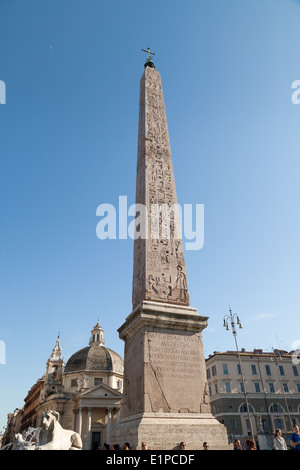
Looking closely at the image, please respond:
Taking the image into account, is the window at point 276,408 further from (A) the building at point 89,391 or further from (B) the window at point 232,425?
(A) the building at point 89,391

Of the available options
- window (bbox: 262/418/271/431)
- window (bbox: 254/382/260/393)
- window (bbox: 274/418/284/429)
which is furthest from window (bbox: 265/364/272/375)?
window (bbox: 262/418/271/431)

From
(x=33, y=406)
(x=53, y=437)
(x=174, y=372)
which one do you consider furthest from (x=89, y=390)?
(x=174, y=372)

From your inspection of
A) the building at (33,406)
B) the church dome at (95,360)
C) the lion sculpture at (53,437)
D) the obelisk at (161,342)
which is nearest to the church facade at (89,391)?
the church dome at (95,360)

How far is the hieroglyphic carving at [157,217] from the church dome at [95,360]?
38.1m

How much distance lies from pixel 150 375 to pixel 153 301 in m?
1.51

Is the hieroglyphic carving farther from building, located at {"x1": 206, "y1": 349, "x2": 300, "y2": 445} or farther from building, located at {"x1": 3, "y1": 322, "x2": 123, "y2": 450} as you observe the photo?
building, located at {"x1": 3, "y1": 322, "x2": 123, "y2": 450}

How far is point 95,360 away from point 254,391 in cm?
2009

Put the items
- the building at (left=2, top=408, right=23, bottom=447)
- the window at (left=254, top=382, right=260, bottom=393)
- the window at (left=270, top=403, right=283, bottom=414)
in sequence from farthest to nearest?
the building at (left=2, top=408, right=23, bottom=447)
the window at (left=254, top=382, right=260, bottom=393)
the window at (left=270, top=403, right=283, bottom=414)

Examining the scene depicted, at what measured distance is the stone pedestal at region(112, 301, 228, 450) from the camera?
523cm

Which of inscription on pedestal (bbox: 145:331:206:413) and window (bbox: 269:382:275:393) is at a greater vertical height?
window (bbox: 269:382:275:393)

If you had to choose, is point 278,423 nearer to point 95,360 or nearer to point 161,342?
point 95,360

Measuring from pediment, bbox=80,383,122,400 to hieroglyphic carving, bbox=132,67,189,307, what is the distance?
110ft
